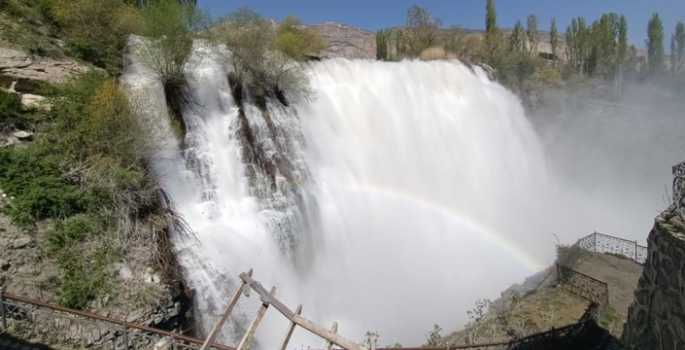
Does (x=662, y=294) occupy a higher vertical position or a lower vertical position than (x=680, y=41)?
lower

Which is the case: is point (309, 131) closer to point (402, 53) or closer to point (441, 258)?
point (441, 258)

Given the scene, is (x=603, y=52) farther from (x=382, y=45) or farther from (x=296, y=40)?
(x=296, y=40)

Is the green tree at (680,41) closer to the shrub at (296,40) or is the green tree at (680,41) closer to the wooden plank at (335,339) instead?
the shrub at (296,40)

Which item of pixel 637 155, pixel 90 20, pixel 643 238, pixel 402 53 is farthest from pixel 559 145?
pixel 90 20

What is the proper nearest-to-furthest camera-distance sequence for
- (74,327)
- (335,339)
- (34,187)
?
(335,339) → (74,327) → (34,187)

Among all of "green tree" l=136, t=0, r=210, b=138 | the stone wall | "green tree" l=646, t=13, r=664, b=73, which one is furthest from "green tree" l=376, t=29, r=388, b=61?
"green tree" l=646, t=13, r=664, b=73

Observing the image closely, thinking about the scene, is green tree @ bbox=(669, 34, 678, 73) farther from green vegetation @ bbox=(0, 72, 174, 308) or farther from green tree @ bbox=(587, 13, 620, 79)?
green vegetation @ bbox=(0, 72, 174, 308)

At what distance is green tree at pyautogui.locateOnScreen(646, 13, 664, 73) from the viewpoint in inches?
2019

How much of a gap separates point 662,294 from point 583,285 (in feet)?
20.0

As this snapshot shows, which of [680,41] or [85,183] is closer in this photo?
[85,183]

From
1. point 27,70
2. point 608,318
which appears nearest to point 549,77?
point 608,318

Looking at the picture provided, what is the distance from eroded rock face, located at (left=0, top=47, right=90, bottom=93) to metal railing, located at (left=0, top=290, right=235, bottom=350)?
664cm

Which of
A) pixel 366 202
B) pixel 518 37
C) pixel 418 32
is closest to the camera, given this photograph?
pixel 366 202

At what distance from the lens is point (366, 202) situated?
1650 cm
